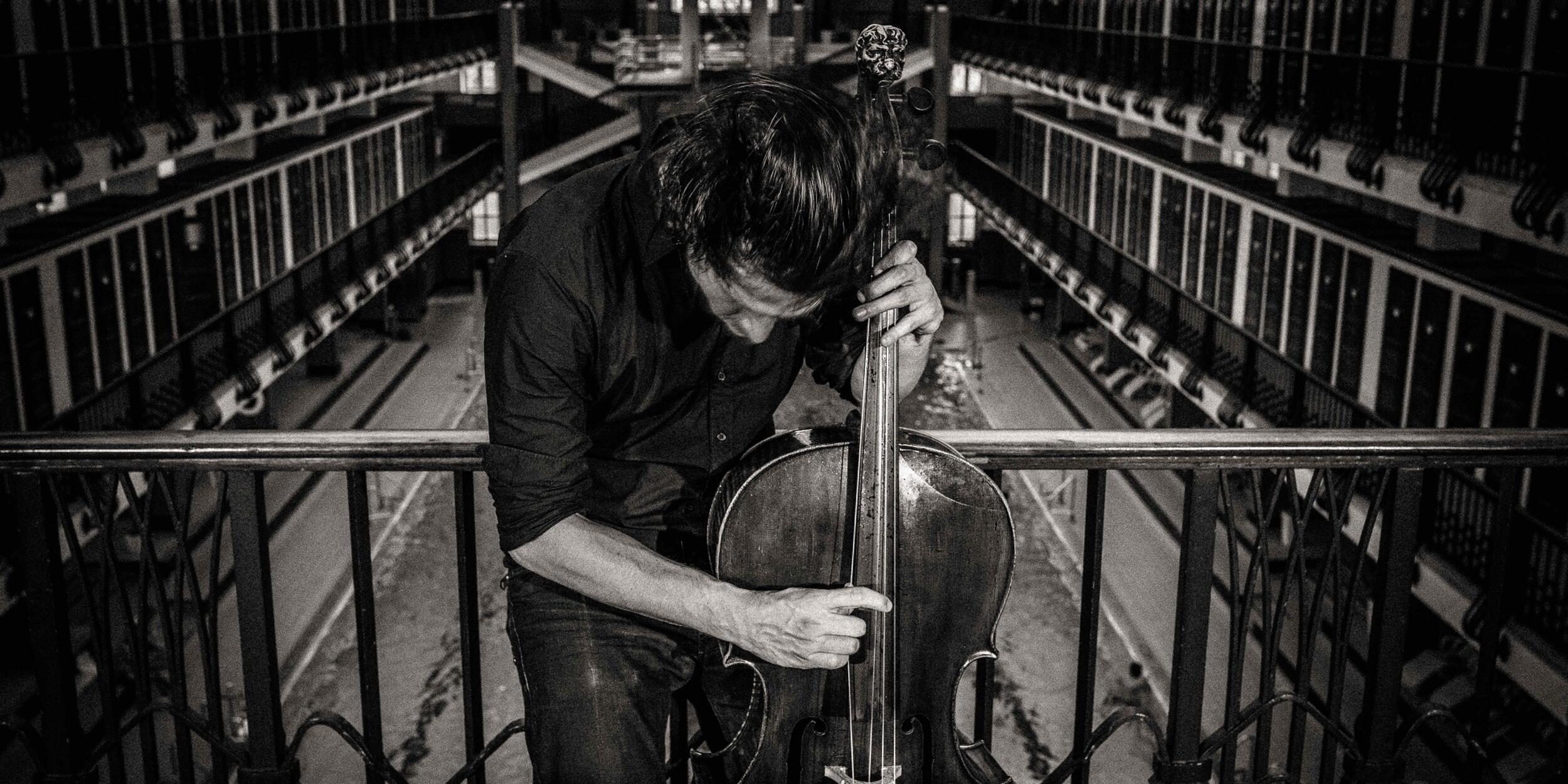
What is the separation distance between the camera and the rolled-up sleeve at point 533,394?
1.57m

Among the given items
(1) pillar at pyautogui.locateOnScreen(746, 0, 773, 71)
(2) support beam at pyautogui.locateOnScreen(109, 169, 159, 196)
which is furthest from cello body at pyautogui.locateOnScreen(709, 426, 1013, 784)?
(1) pillar at pyautogui.locateOnScreen(746, 0, 773, 71)

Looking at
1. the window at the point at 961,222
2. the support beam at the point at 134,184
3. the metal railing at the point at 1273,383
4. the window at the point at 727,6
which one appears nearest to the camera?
the metal railing at the point at 1273,383

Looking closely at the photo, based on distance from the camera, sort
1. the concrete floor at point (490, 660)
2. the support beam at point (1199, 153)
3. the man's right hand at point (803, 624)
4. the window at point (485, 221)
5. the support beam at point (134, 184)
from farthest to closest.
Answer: the window at point (485, 221) → the support beam at point (1199, 153) → the support beam at point (134, 184) → the concrete floor at point (490, 660) → the man's right hand at point (803, 624)

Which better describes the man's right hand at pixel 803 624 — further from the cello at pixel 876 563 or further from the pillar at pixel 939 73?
the pillar at pixel 939 73

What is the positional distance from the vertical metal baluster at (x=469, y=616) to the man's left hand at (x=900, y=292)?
0.68 m

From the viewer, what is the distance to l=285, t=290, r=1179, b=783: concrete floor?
843cm

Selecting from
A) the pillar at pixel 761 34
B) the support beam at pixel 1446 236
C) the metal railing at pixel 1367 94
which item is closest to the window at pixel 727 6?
the pillar at pixel 761 34

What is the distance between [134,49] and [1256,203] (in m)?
9.30

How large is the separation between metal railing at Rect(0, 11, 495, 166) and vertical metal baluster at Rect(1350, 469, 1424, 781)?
8.20 m

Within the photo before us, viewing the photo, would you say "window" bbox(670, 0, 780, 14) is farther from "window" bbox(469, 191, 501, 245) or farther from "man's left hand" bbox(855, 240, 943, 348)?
"man's left hand" bbox(855, 240, 943, 348)

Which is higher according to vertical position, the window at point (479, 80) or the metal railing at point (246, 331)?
the window at point (479, 80)

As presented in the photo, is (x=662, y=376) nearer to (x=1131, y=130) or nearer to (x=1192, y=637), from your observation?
(x=1192, y=637)

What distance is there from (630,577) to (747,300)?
354 mm

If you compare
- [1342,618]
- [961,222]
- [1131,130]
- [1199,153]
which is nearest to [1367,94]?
[1199,153]
